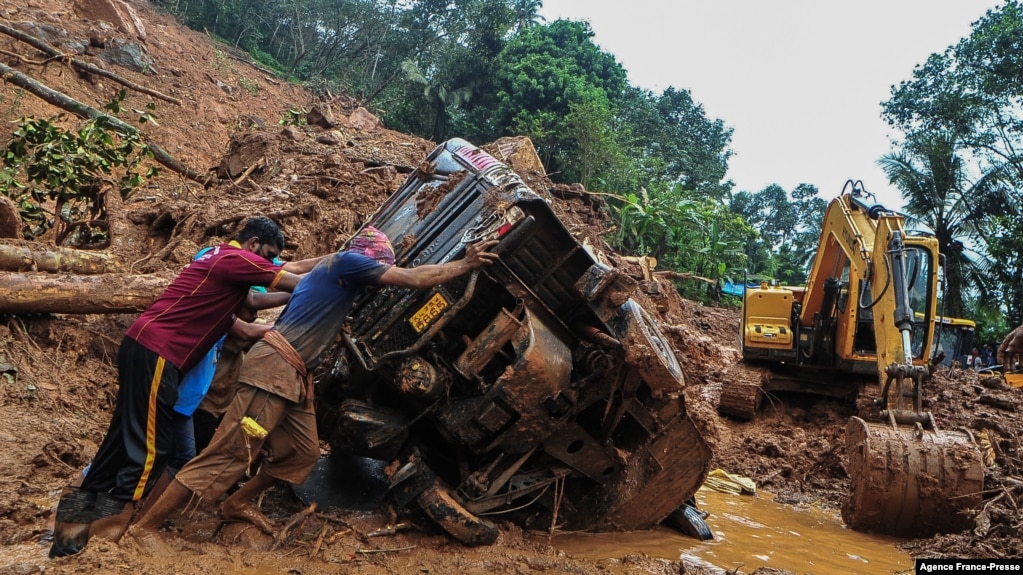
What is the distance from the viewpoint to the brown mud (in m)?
3.46

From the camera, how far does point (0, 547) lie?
3172 mm

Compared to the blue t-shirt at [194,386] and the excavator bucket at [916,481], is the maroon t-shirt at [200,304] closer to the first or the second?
the blue t-shirt at [194,386]

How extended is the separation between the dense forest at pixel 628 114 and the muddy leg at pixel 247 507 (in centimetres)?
1369

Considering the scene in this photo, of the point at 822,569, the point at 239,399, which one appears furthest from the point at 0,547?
the point at 822,569

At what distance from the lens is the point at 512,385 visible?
139 inches

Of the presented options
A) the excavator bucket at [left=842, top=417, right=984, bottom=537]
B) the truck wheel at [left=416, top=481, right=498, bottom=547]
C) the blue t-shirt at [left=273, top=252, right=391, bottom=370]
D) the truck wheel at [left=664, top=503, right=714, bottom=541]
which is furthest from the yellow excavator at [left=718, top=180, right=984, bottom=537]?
the blue t-shirt at [left=273, top=252, right=391, bottom=370]

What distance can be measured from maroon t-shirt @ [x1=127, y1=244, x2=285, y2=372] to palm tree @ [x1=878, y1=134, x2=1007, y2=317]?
22.4 meters

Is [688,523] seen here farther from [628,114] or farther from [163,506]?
[628,114]

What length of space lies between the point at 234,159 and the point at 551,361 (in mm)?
8646

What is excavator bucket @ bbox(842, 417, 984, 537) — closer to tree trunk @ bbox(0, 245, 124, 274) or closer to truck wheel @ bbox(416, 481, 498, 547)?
truck wheel @ bbox(416, 481, 498, 547)

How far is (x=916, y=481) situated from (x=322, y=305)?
12.4 feet

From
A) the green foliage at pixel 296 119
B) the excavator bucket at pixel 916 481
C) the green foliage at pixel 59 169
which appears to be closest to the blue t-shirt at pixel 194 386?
the green foliage at pixel 59 169

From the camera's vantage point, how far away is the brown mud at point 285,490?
11.3 feet

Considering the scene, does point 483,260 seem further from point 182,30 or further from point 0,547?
point 182,30
